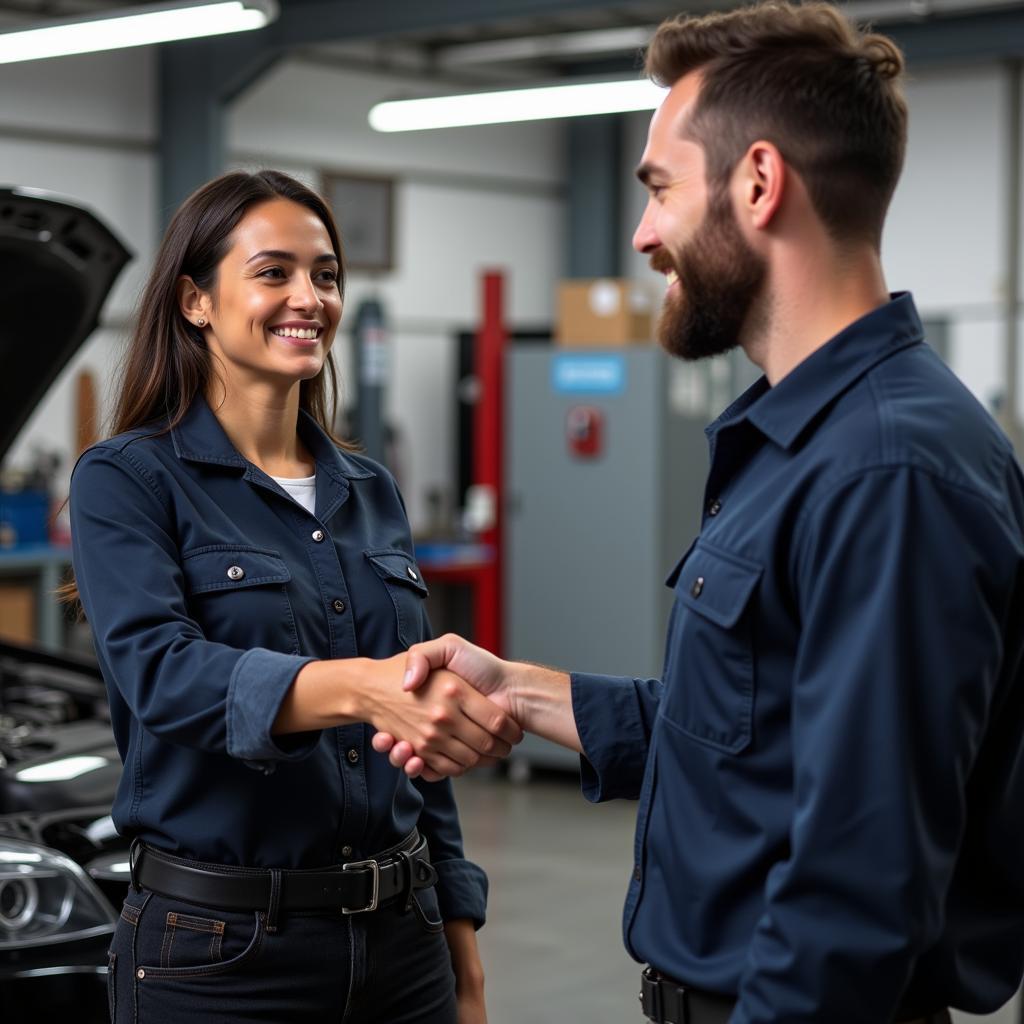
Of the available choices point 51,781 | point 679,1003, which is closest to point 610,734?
point 679,1003

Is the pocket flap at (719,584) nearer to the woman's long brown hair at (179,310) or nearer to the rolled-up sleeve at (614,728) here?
the rolled-up sleeve at (614,728)

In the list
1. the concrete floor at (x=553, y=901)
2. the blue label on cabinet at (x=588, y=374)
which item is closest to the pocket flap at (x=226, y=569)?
the concrete floor at (x=553, y=901)

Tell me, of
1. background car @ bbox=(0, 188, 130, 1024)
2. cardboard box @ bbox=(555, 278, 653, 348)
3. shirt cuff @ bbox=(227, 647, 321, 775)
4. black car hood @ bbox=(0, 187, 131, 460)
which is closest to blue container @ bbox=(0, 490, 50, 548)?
cardboard box @ bbox=(555, 278, 653, 348)

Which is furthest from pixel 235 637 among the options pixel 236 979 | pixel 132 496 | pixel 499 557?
pixel 499 557

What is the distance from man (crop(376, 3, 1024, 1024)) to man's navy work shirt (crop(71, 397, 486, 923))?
0.47m

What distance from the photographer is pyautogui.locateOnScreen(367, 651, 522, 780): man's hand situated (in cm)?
169

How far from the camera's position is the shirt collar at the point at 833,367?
1.33 m

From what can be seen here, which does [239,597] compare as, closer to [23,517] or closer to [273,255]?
[273,255]

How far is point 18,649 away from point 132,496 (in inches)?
87.2

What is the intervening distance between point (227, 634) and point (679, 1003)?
2.30ft

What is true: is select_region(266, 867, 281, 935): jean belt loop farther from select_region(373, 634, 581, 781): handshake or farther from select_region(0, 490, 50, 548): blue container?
select_region(0, 490, 50, 548): blue container

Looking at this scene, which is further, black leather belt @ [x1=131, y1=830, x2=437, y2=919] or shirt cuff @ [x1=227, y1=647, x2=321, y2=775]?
black leather belt @ [x1=131, y1=830, x2=437, y2=919]

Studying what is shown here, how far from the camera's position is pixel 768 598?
1.29 metres

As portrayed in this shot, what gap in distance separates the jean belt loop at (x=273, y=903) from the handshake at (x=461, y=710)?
0.61ft
